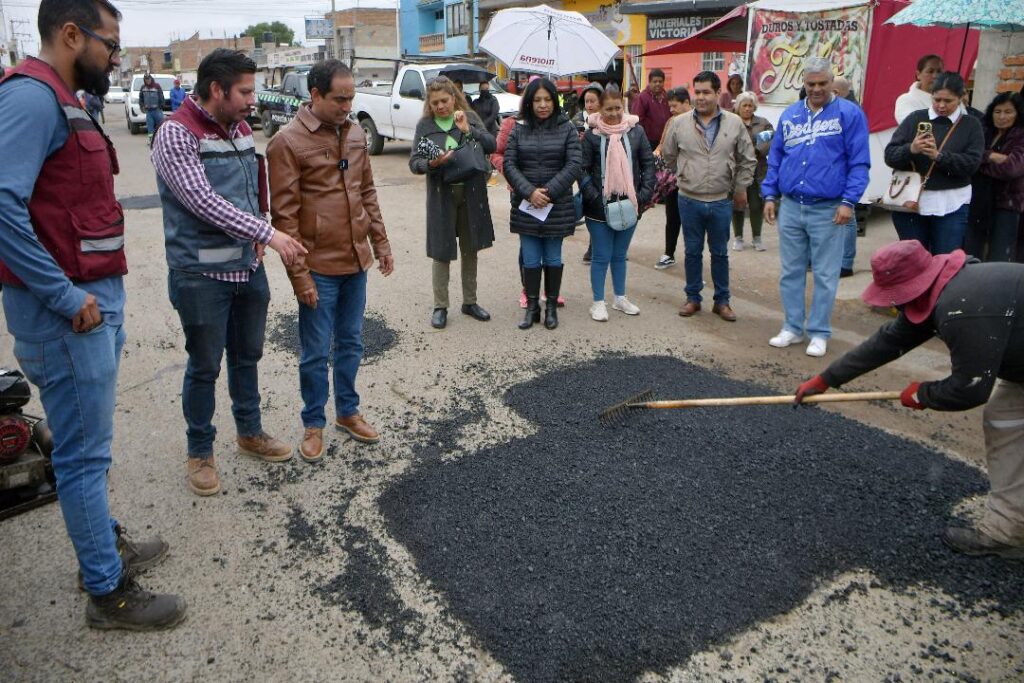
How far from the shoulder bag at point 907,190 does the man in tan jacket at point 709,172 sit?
109 centimetres

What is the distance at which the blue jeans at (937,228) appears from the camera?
5.83 meters

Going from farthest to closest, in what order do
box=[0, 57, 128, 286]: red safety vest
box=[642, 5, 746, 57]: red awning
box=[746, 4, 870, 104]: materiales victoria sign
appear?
box=[642, 5, 746, 57]: red awning → box=[746, 4, 870, 104]: materiales victoria sign → box=[0, 57, 128, 286]: red safety vest

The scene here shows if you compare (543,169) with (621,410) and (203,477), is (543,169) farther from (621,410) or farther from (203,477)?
(203,477)

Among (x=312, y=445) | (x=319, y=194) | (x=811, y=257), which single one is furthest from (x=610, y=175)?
(x=312, y=445)

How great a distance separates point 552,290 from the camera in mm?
6281

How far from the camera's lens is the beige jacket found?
6.23m

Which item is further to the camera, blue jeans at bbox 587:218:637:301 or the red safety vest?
blue jeans at bbox 587:218:637:301

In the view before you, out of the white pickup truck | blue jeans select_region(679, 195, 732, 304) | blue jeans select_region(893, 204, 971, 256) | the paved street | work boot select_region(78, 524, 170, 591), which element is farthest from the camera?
the white pickup truck

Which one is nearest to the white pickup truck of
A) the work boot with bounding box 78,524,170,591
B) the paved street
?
the paved street

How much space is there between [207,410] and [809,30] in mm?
9082

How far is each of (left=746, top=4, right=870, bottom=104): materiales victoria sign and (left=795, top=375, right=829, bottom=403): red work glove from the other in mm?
7259

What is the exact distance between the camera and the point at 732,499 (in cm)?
363

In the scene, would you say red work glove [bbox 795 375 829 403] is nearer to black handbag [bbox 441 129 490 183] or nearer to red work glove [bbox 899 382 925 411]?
red work glove [bbox 899 382 925 411]

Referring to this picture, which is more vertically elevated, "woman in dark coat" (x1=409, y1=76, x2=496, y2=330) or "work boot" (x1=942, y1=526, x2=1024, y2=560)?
"woman in dark coat" (x1=409, y1=76, x2=496, y2=330)
